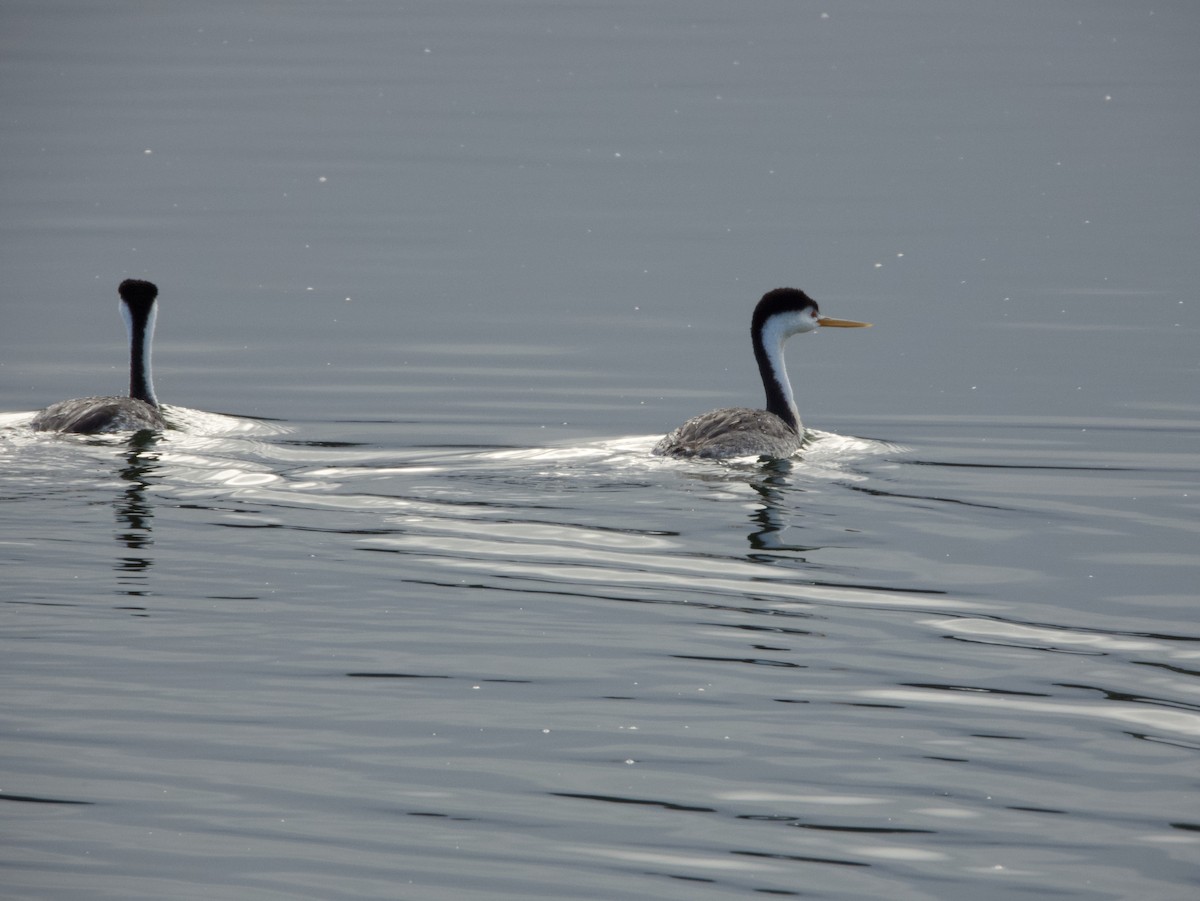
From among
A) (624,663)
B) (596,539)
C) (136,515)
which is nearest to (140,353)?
(136,515)

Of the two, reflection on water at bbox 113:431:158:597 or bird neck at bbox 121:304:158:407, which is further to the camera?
bird neck at bbox 121:304:158:407

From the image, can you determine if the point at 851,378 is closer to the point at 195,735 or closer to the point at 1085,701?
the point at 1085,701

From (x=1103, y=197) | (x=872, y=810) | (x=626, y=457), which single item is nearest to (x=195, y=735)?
(x=872, y=810)

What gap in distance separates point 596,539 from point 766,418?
368cm

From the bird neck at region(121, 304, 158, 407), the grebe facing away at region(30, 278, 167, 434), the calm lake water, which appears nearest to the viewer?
the calm lake water

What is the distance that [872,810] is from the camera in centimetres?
834

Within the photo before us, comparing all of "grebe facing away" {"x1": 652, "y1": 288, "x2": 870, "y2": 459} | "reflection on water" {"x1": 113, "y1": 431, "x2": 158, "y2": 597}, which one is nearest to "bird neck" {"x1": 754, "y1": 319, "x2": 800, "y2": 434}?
"grebe facing away" {"x1": 652, "y1": 288, "x2": 870, "y2": 459}

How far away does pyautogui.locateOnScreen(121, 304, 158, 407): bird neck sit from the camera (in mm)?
17656

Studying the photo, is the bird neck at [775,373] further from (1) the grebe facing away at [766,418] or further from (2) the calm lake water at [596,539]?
(2) the calm lake water at [596,539]

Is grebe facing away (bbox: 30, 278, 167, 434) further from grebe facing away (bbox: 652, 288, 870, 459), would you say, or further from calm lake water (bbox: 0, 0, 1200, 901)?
grebe facing away (bbox: 652, 288, 870, 459)

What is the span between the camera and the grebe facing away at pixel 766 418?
50.4ft

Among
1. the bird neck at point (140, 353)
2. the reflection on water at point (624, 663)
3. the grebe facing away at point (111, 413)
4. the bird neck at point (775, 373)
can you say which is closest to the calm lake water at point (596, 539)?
the reflection on water at point (624, 663)

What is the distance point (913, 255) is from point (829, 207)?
4.30 m

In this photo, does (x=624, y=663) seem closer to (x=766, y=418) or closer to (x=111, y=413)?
(x=766, y=418)
